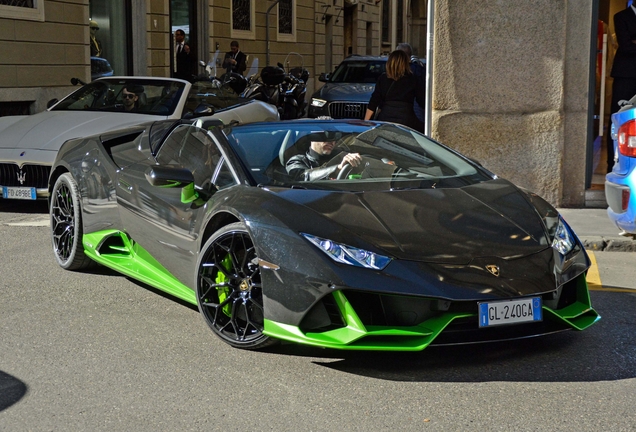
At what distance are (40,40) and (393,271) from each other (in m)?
14.8

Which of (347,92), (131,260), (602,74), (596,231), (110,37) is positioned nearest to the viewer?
(131,260)

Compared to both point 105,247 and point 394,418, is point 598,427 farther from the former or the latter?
point 105,247

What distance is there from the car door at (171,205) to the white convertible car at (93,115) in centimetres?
362

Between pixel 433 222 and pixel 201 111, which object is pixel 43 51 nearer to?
pixel 201 111

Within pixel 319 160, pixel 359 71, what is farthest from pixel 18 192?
pixel 359 71

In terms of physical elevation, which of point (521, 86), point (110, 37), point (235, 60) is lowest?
point (521, 86)

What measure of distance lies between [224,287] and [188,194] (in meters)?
0.73

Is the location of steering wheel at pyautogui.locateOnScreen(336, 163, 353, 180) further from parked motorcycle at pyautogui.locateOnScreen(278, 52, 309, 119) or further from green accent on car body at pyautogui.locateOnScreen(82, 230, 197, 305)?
parked motorcycle at pyautogui.locateOnScreen(278, 52, 309, 119)

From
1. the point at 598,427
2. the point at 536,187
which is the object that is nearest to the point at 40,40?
the point at 536,187

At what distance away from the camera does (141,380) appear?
4242mm

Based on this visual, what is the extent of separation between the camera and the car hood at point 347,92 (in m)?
16.7

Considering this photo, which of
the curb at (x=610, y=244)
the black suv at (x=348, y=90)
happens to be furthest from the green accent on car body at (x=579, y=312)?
the black suv at (x=348, y=90)

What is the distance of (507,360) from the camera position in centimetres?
449

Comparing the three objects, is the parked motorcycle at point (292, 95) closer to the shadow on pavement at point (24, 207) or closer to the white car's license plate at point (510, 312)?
the shadow on pavement at point (24, 207)
